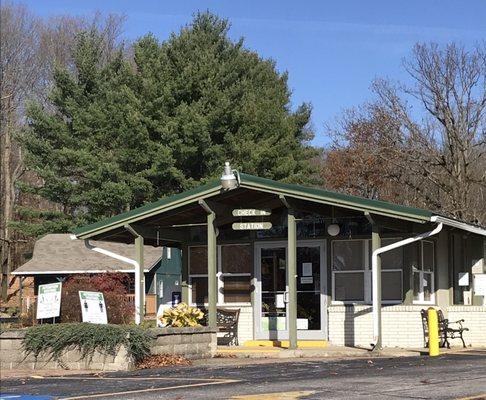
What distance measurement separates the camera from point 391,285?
20.3 meters

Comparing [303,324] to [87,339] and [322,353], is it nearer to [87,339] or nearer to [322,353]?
[322,353]

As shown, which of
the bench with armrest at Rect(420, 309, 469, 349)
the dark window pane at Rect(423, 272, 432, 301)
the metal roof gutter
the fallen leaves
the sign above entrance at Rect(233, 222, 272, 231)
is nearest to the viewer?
the fallen leaves

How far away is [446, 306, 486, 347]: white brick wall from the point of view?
2108 cm

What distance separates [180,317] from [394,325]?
16.0ft

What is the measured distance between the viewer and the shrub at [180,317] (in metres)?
19.2

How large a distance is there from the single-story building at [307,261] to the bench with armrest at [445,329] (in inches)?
6.6

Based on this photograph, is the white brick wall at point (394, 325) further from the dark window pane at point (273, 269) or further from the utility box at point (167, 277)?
the utility box at point (167, 277)

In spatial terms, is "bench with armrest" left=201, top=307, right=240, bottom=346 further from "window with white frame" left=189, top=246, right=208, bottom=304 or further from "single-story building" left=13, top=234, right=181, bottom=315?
"single-story building" left=13, top=234, right=181, bottom=315

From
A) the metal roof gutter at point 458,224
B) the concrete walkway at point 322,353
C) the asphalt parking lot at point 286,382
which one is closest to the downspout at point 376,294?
the metal roof gutter at point 458,224

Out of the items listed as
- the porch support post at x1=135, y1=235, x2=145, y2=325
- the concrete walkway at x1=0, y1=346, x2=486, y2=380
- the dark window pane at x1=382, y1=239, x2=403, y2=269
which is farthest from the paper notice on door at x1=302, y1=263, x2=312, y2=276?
the porch support post at x1=135, y1=235, x2=145, y2=325

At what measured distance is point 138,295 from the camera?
2098 centimetres

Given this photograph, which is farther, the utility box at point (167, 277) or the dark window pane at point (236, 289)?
the utility box at point (167, 277)

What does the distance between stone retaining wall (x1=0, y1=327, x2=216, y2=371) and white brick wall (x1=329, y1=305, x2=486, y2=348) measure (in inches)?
145

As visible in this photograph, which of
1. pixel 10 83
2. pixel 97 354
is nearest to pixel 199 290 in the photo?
pixel 97 354
